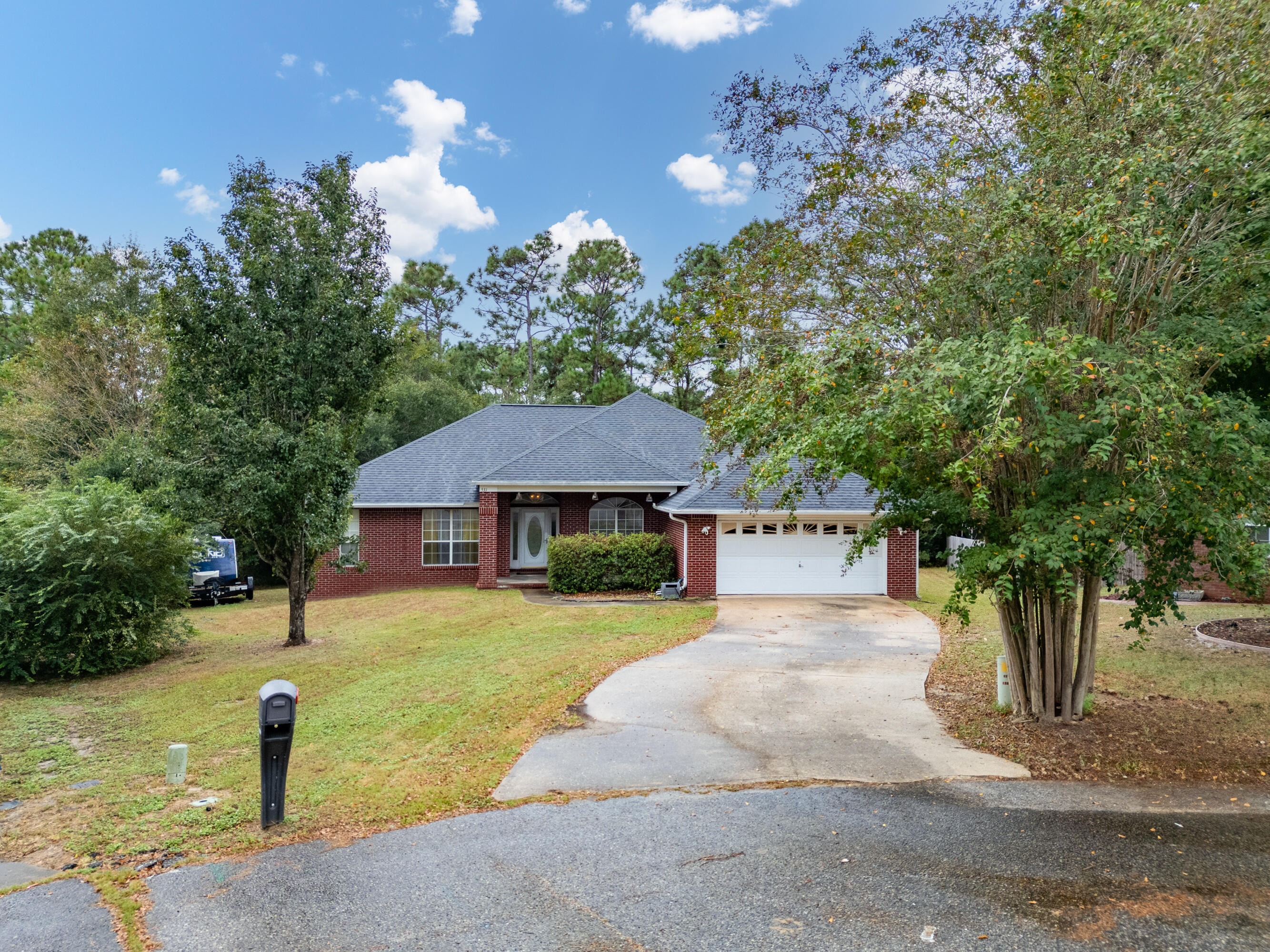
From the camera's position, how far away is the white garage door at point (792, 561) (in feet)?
58.2

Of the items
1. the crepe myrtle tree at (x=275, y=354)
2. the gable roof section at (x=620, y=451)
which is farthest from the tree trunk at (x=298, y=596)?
the gable roof section at (x=620, y=451)

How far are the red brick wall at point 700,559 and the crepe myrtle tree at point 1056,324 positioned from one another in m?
9.40

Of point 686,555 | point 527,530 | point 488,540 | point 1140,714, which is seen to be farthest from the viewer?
point 527,530

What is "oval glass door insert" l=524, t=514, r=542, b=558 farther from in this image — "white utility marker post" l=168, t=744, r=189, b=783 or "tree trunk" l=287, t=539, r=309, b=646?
"white utility marker post" l=168, t=744, r=189, b=783

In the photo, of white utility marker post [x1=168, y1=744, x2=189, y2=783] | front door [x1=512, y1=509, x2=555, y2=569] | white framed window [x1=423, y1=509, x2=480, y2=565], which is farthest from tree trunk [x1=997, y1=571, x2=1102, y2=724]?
white framed window [x1=423, y1=509, x2=480, y2=565]

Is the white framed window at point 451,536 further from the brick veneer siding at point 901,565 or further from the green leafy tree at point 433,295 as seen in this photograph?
the green leafy tree at point 433,295

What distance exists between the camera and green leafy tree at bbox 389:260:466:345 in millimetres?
45375

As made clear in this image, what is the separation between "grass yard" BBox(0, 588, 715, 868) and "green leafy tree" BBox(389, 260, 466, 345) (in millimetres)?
33170

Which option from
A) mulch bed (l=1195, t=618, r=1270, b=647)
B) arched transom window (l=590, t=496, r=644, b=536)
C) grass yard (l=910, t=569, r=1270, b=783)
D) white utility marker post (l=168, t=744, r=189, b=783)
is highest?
arched transom window (l=590, t=496, r=644, b=536)

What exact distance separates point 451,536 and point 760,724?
14725 mm

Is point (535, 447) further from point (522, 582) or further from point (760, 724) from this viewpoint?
point (760, 724)

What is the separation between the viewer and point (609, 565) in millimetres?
18172

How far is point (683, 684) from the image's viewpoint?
9.64 meters

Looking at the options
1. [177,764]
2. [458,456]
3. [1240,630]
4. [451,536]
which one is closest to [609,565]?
[451,536]
